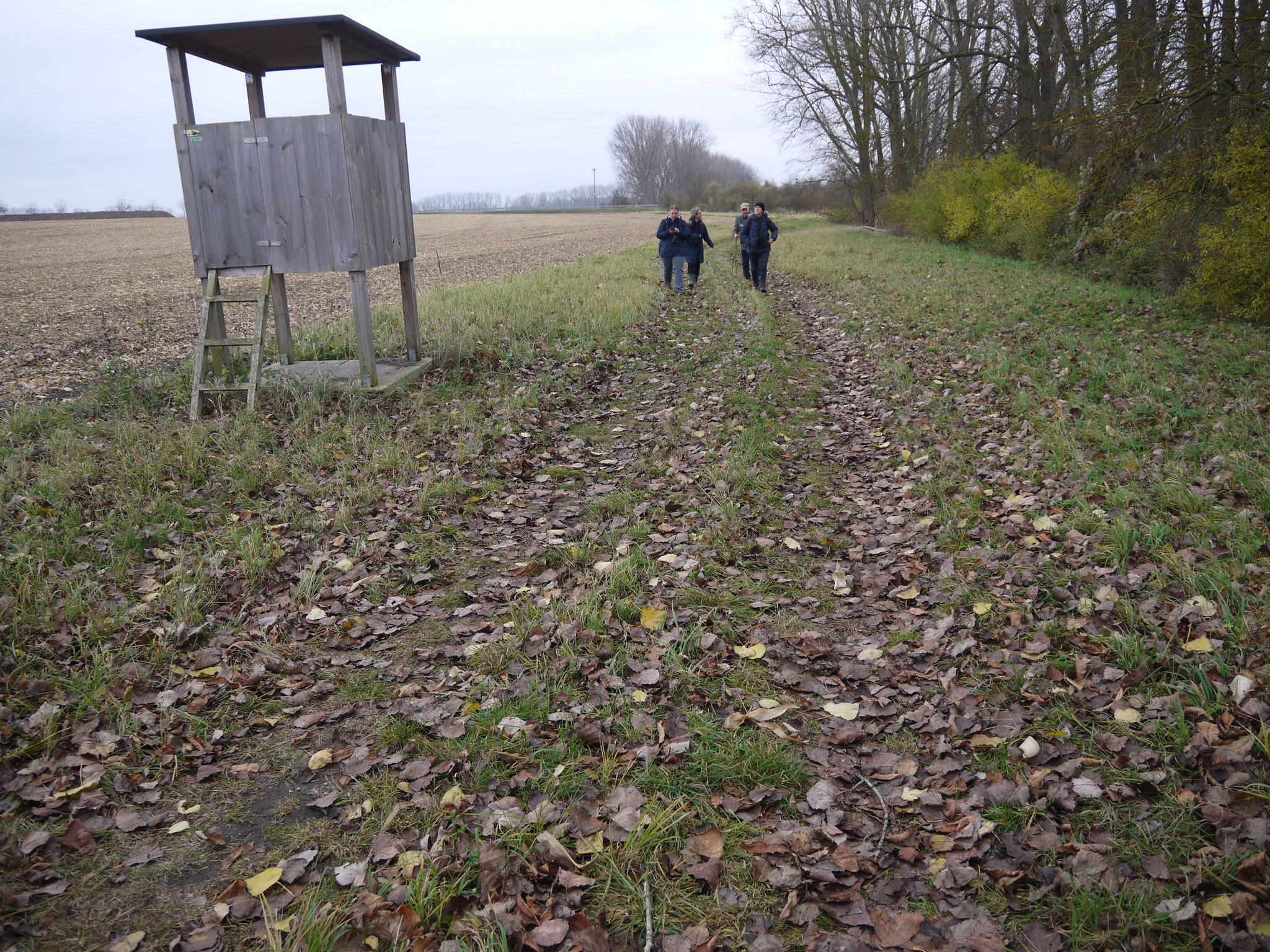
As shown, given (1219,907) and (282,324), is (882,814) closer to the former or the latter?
(1219,907)

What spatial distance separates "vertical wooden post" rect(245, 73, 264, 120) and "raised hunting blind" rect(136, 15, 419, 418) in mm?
616

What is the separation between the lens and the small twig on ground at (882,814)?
2.97 meters

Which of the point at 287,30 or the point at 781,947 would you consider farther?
the point at 287,30

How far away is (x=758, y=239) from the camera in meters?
17.4

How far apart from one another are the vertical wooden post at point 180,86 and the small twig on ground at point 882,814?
9588 millimetres

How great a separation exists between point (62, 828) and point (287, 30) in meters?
8.25

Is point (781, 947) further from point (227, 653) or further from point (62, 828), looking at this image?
point (227, 653)

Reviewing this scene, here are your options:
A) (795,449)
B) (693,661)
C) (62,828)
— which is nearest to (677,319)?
(795,449)

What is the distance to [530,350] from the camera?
1093cm

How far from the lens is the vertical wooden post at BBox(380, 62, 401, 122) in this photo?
10.0 metres

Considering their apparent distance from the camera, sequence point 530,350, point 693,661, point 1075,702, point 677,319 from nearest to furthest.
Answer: point 1075,702, point 693,661, point 530,350, point 677,319

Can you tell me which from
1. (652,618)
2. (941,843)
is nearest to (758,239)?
(652,618)

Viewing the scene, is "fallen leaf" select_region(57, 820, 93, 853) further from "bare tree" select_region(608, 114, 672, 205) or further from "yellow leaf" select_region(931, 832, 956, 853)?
"bare tree" select_region(608, 114, 672, 205)

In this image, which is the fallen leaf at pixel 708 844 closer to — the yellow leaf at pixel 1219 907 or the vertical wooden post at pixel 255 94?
the yellow leaf at pixel 1219 907
